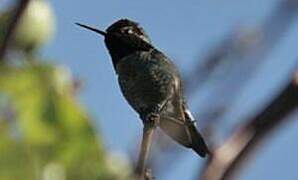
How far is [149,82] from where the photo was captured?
863 mm

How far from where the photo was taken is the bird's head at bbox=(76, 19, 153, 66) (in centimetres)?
100

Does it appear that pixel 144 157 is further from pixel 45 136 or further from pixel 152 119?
pixel 45 136

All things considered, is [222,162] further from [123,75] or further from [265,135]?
[123,75]

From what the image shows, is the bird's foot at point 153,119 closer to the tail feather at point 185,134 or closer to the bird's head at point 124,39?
the tail feather at point 185,134

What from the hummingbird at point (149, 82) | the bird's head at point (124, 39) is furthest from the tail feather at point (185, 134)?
the bird's head at point (124, 39)

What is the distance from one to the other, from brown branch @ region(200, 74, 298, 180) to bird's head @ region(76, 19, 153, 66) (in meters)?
0.31

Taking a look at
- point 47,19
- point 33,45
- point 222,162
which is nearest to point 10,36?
point 222,162

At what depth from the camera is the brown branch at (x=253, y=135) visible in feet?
1.98

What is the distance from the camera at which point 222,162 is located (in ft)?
2.30

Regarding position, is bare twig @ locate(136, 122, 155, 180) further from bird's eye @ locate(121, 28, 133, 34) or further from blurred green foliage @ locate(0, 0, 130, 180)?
bird's eye @ locate(121, 28, 133, 34)

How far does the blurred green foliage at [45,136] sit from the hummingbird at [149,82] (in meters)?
0.07

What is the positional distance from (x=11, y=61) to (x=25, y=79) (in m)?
0.08

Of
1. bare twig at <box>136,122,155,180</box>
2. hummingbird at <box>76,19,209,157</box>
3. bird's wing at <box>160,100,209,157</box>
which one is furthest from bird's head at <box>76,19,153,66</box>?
bare twig at <box>136,122,155,180</box>

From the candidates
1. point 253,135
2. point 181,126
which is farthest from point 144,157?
point 181,126
